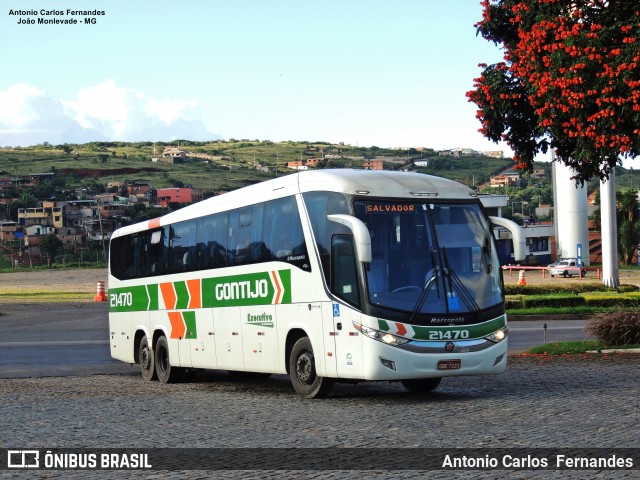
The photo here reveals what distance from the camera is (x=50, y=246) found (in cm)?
14888

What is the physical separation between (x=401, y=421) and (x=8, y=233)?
503 ft

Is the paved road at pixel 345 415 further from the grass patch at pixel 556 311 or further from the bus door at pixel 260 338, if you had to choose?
the grass patch at pixel 556 311

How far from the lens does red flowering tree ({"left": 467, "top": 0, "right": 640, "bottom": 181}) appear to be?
61.5 feet

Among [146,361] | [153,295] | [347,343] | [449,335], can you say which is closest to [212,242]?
[153,295]

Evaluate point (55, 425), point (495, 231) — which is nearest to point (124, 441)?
point (55, 425)

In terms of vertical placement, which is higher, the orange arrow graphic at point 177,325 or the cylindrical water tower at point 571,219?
the cylindrical water tower at point 571,219

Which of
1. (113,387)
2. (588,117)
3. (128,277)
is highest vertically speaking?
(588,117)

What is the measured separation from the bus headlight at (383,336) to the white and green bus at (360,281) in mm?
14

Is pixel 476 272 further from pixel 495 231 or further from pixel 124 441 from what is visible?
pixel 124 441

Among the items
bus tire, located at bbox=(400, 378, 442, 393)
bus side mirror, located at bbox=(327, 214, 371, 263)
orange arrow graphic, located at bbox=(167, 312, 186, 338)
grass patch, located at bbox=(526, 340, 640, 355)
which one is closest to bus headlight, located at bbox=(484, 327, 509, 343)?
bus tire, located at bbox=(400, 378, 442, 393)

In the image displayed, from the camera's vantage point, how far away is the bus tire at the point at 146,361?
73.4 feet

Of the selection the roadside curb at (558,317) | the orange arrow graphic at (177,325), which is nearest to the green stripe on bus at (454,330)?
the orange arrow graphic at (177,325)

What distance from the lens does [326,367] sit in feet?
50.9

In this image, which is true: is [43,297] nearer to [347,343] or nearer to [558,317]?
[558,317]
